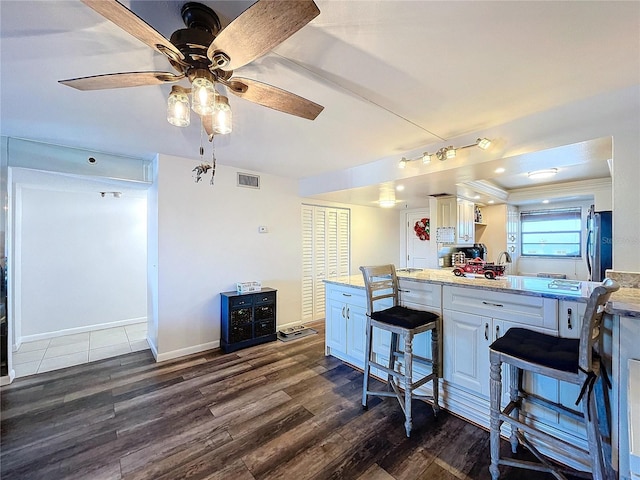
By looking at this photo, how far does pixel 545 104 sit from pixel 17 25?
10.6ft

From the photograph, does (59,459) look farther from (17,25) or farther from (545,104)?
(545,104)

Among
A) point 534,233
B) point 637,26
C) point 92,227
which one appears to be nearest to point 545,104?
point 637,26

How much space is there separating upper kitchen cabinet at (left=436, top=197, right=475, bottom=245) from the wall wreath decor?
1.27m

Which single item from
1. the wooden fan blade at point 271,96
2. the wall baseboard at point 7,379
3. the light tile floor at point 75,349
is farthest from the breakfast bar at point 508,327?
the wall baseboard at point 7,379

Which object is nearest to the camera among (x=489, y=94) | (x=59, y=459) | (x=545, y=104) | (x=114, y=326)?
(x=59, y=459)

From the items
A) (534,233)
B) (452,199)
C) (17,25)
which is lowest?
(534,233)

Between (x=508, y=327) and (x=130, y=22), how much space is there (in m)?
2.66

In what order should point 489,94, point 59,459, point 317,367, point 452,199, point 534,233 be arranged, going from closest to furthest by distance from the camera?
point 59,459
point 489,94
point 317,367
point 452,199
point 534,233

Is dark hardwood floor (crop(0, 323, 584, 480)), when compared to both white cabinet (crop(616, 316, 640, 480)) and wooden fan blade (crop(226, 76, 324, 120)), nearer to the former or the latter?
white cabinet (crop(616, 316, 640, 480))

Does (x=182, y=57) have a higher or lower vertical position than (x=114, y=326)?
higher

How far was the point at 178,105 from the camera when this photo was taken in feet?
4.77

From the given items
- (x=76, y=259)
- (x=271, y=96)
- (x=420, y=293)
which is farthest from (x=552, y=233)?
(x=76, y=259)

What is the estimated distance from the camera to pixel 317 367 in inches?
121

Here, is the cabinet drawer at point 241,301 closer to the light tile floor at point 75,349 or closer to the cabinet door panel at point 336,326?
the cabinet door panel at point 336,326
